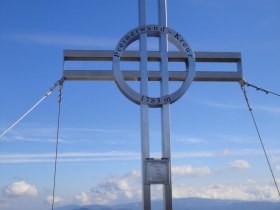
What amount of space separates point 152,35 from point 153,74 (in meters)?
1.04

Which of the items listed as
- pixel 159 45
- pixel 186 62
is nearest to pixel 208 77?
pixel 186 62

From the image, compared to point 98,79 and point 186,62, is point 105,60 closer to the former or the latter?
point 98,79

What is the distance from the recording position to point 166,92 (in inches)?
383

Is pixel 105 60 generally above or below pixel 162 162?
above

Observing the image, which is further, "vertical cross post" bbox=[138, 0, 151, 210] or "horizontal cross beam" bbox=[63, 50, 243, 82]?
"horizontal cross beam" bbox=[63, 50, 243, 82]

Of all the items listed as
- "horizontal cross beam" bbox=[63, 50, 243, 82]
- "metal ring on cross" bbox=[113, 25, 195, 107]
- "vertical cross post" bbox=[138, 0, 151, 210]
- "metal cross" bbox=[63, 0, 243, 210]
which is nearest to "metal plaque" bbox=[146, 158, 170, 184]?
"metal cross" bbox=[63, 0, 243, 210]

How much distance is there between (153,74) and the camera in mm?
9758

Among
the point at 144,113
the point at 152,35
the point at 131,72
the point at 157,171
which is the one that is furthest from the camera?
the point at 152,35

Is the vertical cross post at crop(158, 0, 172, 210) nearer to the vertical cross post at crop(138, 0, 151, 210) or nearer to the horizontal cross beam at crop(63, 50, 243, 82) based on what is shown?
the horizontal cross beam at crop(63, 50, 243, 82)

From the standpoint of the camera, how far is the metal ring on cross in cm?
954

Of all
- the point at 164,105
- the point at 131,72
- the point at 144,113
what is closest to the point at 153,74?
the point at 131,72

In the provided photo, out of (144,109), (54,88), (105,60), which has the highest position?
(105,60)

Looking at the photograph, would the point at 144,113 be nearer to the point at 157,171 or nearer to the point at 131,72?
the point at 131,72

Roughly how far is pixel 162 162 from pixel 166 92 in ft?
5.27
